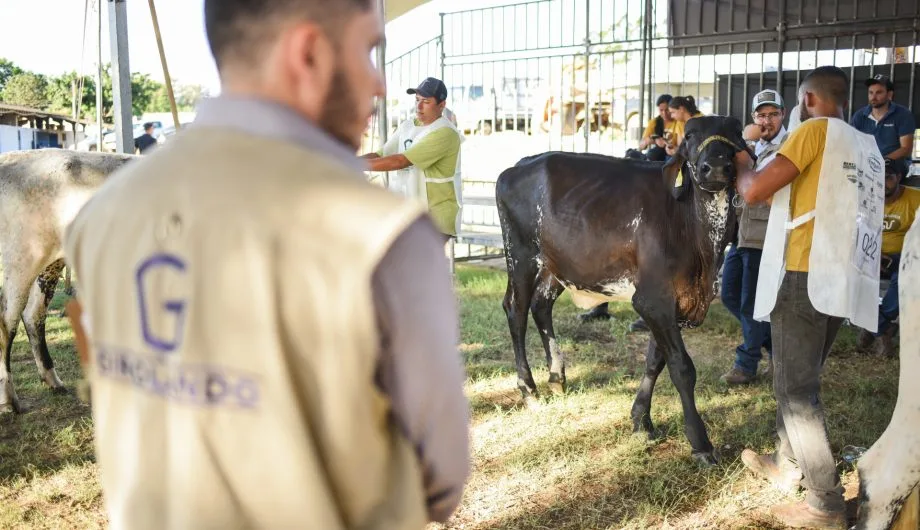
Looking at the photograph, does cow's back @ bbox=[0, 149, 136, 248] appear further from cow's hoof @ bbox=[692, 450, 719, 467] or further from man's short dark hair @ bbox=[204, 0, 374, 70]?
man's short dark hair @ bbox=[204, 0, 374, 70]

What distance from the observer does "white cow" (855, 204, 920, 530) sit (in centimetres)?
312

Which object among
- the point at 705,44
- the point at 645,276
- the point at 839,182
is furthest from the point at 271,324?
the point at 705,44

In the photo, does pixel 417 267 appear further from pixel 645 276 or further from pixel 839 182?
pixel 645 276

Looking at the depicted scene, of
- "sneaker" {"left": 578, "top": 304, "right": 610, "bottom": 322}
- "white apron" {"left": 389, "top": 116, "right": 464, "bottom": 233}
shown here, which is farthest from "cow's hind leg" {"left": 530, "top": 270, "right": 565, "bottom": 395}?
"sneaker" {"left": 578, "top": 304, "right": 610, "bottom": 322}

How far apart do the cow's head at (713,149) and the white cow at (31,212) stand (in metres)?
3.59

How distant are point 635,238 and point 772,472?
1468 mm

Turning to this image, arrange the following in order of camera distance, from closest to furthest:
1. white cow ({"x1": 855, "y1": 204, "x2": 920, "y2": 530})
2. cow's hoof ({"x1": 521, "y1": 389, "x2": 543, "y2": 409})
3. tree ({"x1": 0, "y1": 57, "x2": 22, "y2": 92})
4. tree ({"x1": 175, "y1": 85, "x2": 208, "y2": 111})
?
1. white cow ({"x1": 855, "y1": 204, "x2": 920, "y2": 530})
2. cow's hoof ({"x1": 521, "y1": 389, "x2": 543, "y2": 409})
3. tree ({"x1": 0, "y1": 57, "x2": 22, "y2": 92})
4. tree ({"x1": 175, "y1": 85, "x2": 208, "y2": 111})

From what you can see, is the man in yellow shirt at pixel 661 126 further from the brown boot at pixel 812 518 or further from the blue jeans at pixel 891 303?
the brown boot at pixel 812 518

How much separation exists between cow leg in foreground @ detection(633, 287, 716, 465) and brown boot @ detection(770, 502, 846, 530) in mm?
687

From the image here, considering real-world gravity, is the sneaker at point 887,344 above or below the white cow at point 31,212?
below

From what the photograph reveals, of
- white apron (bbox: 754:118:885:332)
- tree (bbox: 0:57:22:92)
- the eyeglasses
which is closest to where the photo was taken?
white apron (bbox: 754:118:885:332)

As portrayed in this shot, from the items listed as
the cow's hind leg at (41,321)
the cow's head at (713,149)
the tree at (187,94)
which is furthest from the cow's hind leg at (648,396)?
the tree at (187,94)

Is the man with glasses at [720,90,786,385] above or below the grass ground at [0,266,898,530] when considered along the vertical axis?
above

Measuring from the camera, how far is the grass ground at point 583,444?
3.89 meters
